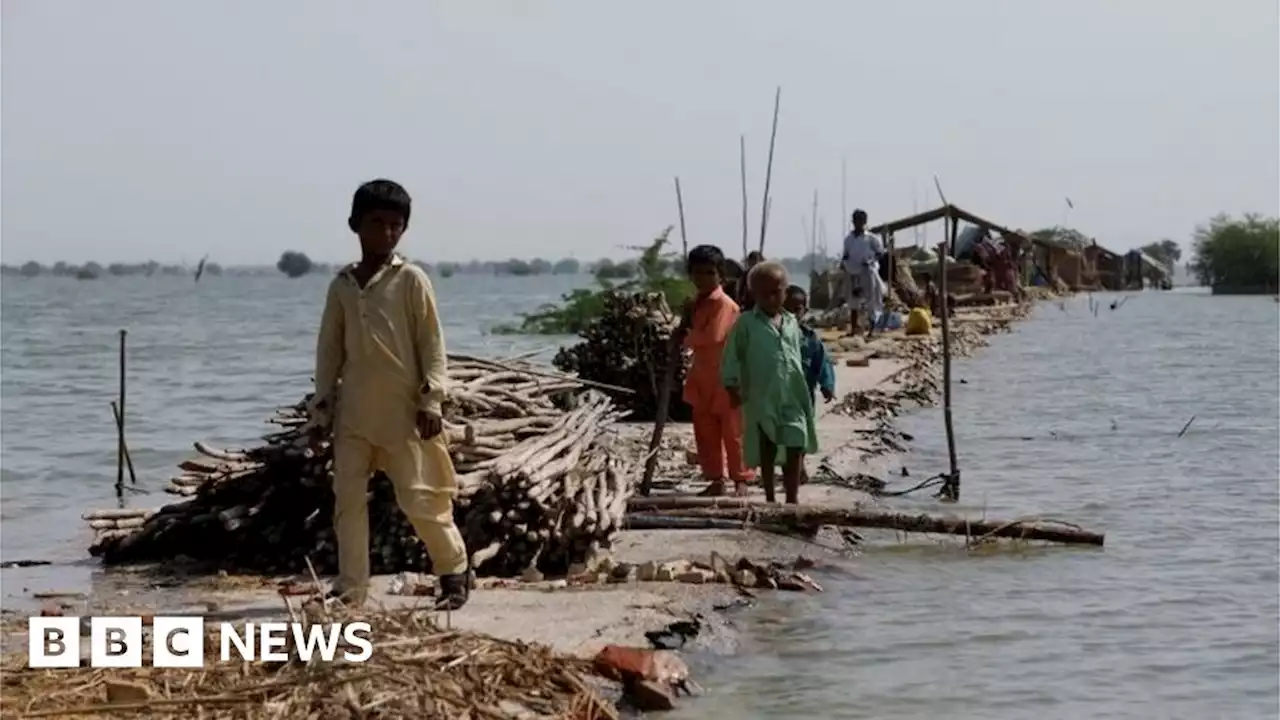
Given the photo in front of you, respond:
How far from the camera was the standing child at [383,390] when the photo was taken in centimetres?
639

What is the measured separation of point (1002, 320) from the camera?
3284cm

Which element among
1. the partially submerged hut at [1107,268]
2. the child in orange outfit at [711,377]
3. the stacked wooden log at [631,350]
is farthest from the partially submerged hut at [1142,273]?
the child in orange outfit at [711,377]

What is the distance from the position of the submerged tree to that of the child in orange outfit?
49784mm

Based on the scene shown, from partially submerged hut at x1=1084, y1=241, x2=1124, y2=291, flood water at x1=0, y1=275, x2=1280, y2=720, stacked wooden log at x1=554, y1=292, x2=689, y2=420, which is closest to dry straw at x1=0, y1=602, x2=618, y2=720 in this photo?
flood water at x1=0, y1=275, x2=1280, y2=720

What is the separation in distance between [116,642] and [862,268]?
53.6 ft

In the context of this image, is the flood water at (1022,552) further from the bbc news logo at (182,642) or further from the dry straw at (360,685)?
the bbc news logo at (182,642)

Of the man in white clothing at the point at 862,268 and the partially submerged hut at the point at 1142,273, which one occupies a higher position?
the partially submerged hut at the point at 1142,273

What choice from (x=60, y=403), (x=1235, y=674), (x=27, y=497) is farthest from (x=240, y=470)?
(x=60, y=403)

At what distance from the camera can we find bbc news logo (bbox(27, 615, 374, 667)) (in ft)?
17.1

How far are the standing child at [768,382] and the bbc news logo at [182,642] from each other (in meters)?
3.84

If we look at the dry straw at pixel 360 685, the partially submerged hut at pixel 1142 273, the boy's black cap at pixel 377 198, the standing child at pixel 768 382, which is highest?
the partially submerged hut at pixel 1142 273

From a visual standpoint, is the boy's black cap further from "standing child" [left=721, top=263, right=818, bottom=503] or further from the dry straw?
"standing child" [left=721, top=263, right=818, bottom=503]

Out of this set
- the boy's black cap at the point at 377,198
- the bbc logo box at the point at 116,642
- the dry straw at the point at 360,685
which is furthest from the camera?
the boy's black cap at the point at 377,198

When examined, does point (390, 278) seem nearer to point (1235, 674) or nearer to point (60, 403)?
point (1235, 674)
